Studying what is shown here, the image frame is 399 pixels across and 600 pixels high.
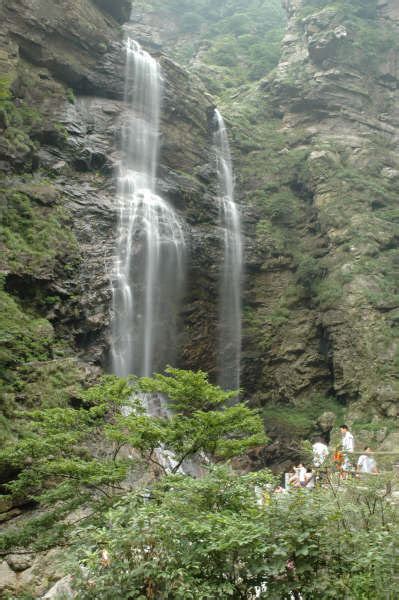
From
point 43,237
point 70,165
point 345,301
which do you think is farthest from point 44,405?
point 345,301

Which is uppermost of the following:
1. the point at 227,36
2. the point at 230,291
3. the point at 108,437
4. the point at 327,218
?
the point at 227,36

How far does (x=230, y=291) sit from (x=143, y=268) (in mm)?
4368

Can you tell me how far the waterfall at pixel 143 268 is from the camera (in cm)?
1667

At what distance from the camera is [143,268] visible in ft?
59.7

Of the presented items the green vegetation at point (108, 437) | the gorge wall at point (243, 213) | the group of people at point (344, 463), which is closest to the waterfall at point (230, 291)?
the gorge wall at point (243, 213)

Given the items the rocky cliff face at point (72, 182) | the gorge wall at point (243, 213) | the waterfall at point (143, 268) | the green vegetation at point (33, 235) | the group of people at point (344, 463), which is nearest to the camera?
the group of people at point (344, 463)

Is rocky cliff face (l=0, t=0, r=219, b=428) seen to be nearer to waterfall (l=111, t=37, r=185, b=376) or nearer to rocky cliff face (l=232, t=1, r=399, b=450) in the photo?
waterfall (l=111, t=37, r=185, b=376)

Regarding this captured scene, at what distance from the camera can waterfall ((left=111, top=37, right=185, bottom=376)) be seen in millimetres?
16672

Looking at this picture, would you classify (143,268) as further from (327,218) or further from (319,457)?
(319,457)

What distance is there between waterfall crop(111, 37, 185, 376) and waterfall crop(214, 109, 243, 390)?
2.31 meters

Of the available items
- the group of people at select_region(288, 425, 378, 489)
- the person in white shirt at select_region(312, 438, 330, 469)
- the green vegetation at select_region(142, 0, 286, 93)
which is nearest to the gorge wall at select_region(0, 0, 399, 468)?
the group of people at select_region(288, 425, 378, 489)

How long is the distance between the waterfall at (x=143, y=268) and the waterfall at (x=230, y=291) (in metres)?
2.31

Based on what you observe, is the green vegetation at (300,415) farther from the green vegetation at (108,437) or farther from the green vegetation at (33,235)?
the green vegetation at (108,437)

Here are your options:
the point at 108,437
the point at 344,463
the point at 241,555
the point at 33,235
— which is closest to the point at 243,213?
the point at 33,235
